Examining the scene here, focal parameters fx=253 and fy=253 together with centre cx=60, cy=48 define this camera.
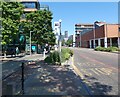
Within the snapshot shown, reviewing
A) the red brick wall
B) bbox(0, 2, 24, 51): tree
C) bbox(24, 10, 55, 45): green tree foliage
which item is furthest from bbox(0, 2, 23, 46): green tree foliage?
the red brick wall

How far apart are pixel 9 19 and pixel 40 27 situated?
22.9 metres

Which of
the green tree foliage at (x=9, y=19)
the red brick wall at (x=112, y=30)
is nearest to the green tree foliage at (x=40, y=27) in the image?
the green tree foliage at (x=9, y=19)

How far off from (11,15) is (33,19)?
22359 millimetres

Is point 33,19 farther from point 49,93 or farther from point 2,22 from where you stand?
point 49,93

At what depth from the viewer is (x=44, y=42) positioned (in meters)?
61.2

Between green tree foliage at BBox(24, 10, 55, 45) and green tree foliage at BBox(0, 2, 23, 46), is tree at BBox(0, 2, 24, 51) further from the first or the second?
green tree foliage at BBox(24, 10, 55, 45)

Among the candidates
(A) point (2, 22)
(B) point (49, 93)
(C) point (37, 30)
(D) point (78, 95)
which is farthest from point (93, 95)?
(C) point (37, 30)

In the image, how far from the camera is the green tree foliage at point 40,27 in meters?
59.7

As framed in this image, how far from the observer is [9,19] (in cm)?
3700

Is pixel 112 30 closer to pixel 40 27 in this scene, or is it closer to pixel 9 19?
pixel 40 27

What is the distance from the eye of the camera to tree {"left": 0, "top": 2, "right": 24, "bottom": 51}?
35.9m

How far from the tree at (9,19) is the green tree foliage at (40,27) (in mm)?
19429

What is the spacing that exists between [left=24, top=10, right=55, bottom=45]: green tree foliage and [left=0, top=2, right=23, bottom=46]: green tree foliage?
1943 centimetres

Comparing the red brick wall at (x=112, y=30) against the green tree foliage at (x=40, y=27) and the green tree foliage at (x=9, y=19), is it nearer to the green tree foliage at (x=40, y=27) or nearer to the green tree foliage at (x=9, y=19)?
the green tree foliage at (x=40, y=27)
